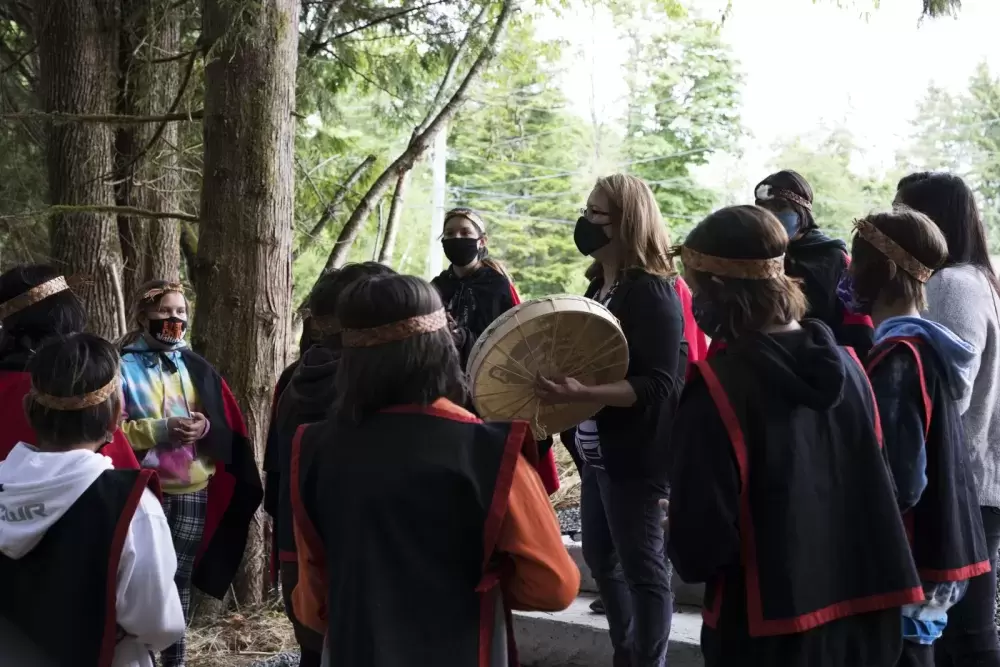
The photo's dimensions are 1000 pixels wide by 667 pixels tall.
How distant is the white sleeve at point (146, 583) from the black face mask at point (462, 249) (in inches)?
102

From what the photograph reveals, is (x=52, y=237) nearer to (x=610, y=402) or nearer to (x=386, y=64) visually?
(x=386, y=64)

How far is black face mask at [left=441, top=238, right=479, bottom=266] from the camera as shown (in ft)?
16.3

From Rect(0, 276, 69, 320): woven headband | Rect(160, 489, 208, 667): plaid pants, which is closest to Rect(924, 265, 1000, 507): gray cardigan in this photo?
Rect(160, 489, 208, 667): plaid pants

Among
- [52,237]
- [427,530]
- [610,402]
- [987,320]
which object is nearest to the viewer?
[427,530]

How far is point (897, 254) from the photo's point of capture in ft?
9.96

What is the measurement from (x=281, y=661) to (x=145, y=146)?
156 inches

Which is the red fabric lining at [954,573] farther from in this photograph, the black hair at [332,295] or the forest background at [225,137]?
the forest background at [225,137]

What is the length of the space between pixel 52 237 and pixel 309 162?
12.1 ft

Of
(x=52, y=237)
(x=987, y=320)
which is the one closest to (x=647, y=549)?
(x=987, y=320)

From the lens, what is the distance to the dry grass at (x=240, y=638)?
5.23 m

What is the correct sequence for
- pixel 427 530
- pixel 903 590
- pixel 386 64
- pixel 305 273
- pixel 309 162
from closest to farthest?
1. pixel 427 530
2. pixel 903 590
3. pixel 386 64
4. pixel 309 162
5. pixel 305 273

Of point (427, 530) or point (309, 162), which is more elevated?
point (309, 162)

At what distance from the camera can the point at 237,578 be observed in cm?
574

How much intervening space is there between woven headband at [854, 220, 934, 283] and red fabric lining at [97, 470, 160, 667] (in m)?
2.25
